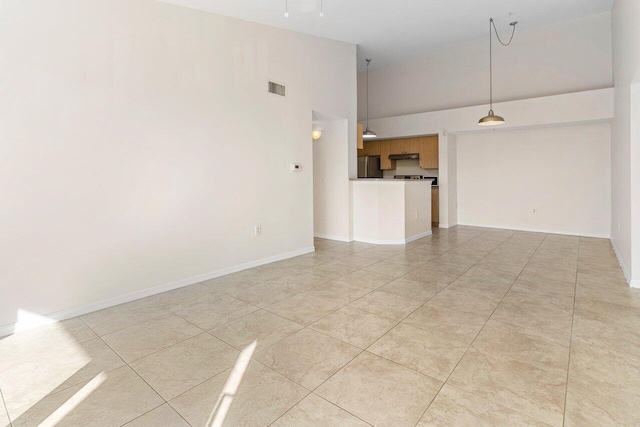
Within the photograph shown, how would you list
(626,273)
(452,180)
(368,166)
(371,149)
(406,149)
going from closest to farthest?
(626,273) → (452,180) → (406,149) → (368,166) → (371,149)

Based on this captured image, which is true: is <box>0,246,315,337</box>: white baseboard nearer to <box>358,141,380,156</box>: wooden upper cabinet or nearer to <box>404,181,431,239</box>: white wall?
<box>404,181,431,239</box>: white wall

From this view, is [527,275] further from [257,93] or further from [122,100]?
[122,100]

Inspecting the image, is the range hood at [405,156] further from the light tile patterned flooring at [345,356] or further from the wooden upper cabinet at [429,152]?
the light tile patterned flooring at [345,356]

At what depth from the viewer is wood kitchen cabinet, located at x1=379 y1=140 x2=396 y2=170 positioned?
27.5 ft

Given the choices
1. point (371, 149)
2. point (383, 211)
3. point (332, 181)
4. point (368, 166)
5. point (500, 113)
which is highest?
point (500, 113)

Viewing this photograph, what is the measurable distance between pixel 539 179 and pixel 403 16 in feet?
13.8

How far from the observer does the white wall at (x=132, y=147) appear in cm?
256

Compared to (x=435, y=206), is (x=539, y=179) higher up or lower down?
higher up

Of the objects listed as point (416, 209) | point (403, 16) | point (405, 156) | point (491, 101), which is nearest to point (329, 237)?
point (416, 209)

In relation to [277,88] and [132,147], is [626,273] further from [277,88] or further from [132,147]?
[132,147]

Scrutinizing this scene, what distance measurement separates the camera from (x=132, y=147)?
10.2ft

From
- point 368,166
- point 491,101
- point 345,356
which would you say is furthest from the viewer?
point 368,166

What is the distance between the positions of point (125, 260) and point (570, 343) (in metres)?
3.65

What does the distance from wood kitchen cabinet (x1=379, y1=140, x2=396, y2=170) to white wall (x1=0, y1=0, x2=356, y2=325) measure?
167 inches
